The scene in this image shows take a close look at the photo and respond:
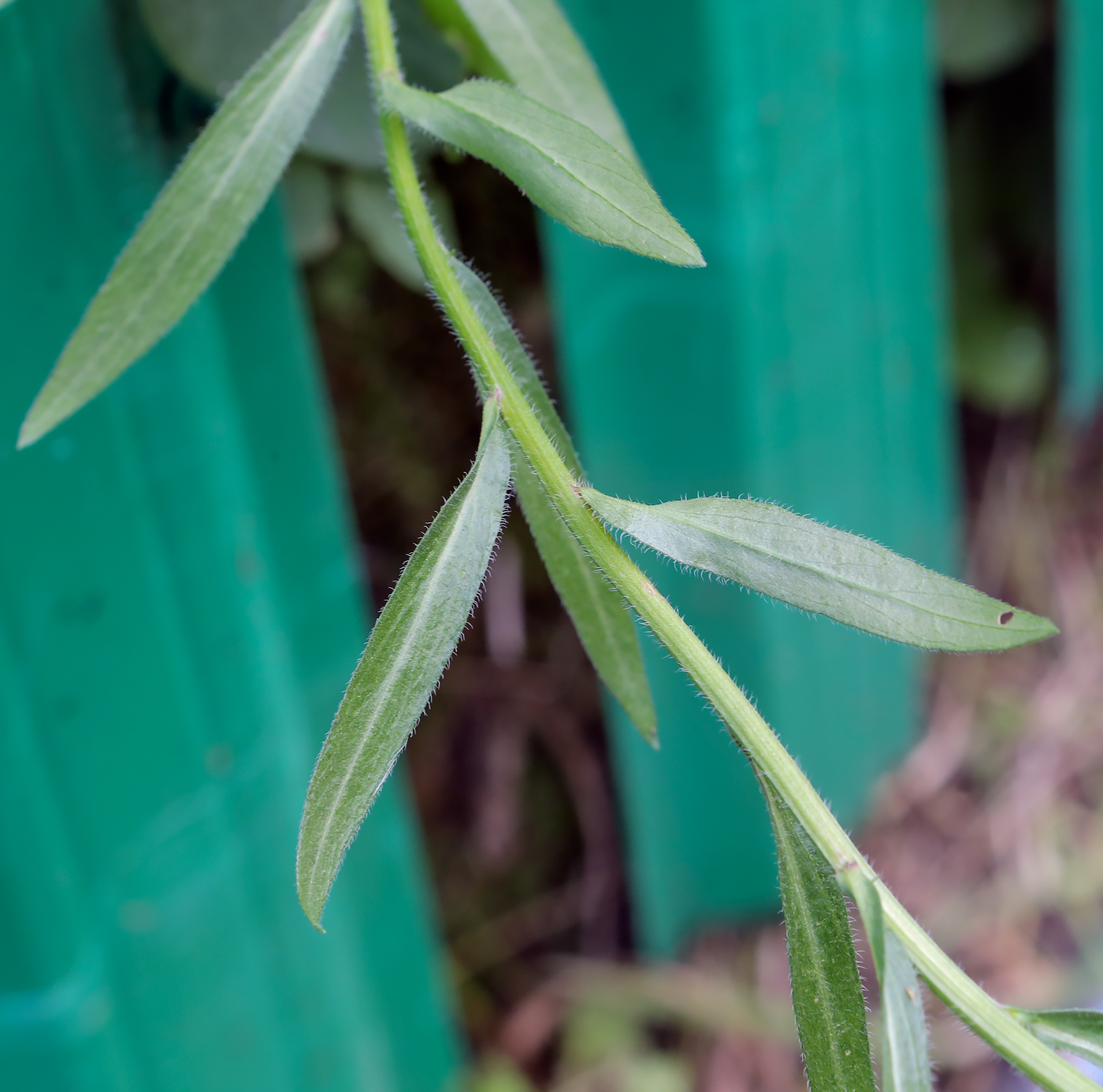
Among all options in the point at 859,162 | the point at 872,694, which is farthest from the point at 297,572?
the point at 872,694

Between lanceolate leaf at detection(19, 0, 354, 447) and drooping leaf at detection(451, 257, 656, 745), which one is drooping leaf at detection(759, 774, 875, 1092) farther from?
lanceolate leaf at detection(19, 0, 354, 447)

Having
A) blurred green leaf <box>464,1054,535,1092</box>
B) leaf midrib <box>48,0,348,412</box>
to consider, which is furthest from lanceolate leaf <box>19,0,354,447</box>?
Answer: blurred green leaf <box>464,1054,535,1092</box>

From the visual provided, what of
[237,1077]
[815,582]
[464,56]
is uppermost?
[464,56]

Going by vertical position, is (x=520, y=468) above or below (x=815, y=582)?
above

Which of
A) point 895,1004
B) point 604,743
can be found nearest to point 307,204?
point 895,1004

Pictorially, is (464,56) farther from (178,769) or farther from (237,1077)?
(237,1077)

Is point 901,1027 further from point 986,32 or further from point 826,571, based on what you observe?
point 986,32
